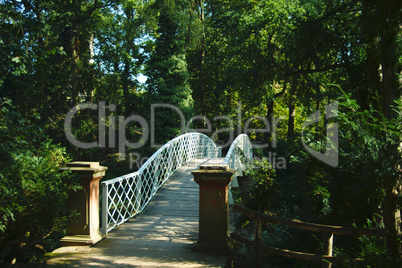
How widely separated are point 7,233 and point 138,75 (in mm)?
16665

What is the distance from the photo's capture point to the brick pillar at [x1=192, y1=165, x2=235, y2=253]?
5.16 meters

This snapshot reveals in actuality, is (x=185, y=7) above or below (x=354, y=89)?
above

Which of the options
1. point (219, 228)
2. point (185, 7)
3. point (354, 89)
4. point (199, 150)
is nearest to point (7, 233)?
point (219, 228)

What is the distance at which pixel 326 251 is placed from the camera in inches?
169

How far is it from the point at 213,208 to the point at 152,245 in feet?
3.70

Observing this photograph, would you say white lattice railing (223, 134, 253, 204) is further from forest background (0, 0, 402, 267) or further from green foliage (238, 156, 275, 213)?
green foliage (238, 156, 275, 213)

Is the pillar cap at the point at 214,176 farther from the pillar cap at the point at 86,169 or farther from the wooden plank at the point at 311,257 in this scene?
the pillar cap at the point at 86,169

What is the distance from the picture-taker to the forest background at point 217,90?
4.22 meters

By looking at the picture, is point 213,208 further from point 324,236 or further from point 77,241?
point 77,241

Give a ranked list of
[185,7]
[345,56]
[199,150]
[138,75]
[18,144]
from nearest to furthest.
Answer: [18,144] < [345,56] < [199,150] < [185,7] < [138,75]

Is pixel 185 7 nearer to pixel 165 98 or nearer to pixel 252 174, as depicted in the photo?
pixel 165 98

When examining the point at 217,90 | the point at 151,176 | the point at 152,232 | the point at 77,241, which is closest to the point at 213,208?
the point at 152,232

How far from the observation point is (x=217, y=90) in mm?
21672

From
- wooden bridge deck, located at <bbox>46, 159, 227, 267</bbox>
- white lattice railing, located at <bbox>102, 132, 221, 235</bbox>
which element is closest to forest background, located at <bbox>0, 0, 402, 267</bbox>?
wooden bridge deck, located at <bbox>46, 159, 227, 267</bbox>
